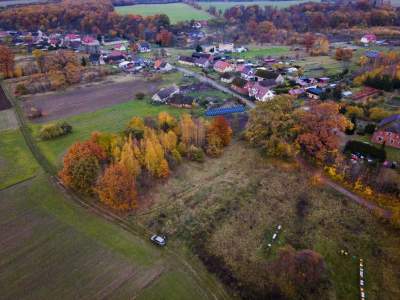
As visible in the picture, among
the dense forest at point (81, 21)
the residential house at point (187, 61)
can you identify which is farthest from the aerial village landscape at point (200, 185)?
the dense forest at point (81, 21)

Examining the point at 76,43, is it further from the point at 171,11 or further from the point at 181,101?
the point at 171,11

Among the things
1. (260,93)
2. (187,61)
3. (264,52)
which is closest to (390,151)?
(260,93)

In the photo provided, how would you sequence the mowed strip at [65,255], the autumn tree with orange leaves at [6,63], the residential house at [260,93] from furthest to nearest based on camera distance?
the autumn tree with orange leaves at [6,63], the residential house at [260,93], the mowed strip at [65,255]

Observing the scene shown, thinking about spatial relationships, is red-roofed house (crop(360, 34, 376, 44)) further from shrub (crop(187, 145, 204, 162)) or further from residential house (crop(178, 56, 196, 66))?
shrub (crop(187, 145, 204, 162))

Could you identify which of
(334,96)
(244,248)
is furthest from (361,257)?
(334,96)

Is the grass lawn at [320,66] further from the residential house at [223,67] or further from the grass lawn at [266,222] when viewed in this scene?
the grass lawn at [266,222]
